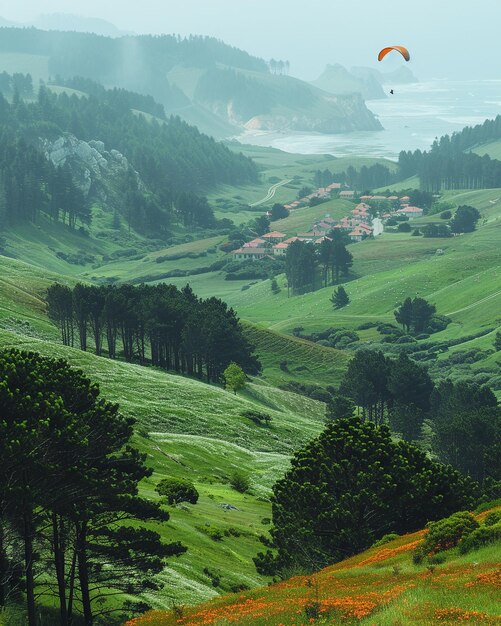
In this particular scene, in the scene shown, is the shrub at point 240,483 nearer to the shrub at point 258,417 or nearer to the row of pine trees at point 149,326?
the shrub at point 258,417

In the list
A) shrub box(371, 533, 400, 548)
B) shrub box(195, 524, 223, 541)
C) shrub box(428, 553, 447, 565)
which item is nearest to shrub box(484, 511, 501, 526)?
shrub box(428, 553, 447, 565)

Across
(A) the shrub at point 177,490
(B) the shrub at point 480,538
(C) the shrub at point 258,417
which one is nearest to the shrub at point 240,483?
(A) the shrub at point 177,490

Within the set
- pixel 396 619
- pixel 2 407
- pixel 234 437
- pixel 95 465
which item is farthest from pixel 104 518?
pixel 234 437

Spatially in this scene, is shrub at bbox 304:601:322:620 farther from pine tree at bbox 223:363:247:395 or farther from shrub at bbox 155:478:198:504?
pine tree at bbox 223:363:247:395

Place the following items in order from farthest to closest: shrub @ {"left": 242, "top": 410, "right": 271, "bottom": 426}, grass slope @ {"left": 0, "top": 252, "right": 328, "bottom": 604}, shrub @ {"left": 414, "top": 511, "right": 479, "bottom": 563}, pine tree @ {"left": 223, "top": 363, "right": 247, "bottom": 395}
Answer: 1. pine tree @ {"left": 223, "top": 363, "right": 247, "bottom": 395}
2. shrub @ {"left": 242, "top": 410, "right": 271, "bottom": 426}
3. grass slope @ {"left": 0, "top": 252, "right": 328, "bottom": 604}
4. shrub @ {"left": 414, "top": 511, "right": 479, "bottom": 563}

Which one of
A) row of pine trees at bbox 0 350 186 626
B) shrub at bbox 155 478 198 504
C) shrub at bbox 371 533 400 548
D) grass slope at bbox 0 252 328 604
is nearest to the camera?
row of pine trees at bbox 0 350 186 626

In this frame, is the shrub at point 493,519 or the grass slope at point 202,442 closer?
Result: the shrub at point 493,519

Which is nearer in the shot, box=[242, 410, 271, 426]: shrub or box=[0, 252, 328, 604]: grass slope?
box=[0, 252, 328, 604]: grass slope

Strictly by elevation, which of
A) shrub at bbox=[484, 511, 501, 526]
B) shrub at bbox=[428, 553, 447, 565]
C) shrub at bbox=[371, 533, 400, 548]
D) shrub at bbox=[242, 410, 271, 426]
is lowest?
shrub at bbox=[242, 410, 271, 426]
